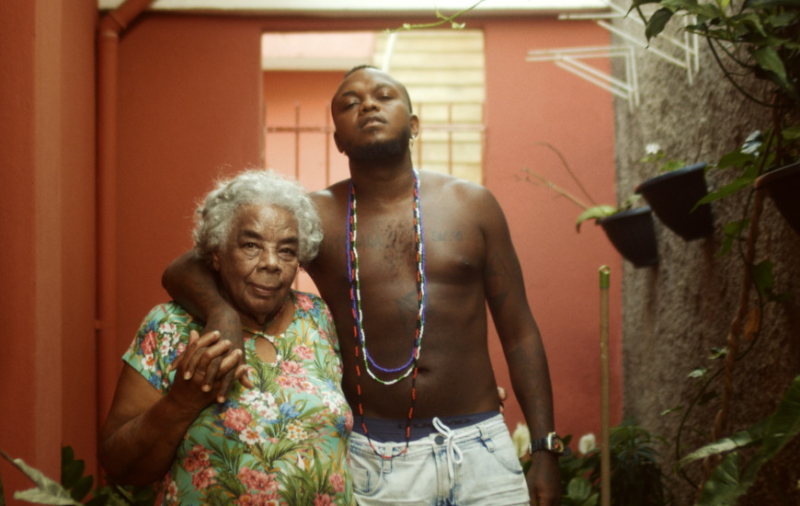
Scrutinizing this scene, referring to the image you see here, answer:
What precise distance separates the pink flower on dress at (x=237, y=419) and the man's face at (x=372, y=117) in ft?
2.86

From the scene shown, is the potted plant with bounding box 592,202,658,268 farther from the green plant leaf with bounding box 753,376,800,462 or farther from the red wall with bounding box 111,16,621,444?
the green plant leaf with bounding box 753,376,800,462

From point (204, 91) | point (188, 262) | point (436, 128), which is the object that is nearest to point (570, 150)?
point (436, 128)

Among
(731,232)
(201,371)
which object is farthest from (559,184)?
(201,371)

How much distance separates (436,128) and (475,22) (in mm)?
732

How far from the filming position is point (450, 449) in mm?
2279

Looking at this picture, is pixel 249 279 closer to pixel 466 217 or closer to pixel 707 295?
pixel 466 217

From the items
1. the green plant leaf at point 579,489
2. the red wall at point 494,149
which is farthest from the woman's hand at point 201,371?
the red wall at point 494,149

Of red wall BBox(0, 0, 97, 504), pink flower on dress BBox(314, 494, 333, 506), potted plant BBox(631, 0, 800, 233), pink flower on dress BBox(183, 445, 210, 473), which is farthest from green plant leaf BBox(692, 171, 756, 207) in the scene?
red wall BBox(0, 0, 97, 504)

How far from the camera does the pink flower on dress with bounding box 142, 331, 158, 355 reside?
199cm

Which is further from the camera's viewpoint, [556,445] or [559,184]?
[559,184]

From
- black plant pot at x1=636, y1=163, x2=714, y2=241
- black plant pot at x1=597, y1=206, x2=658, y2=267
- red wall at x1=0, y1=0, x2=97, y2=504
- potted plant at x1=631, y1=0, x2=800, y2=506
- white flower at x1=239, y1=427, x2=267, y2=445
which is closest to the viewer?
potted plant at x1=631, y1=0, x2=800, y2=506

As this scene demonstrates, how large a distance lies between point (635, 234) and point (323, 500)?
105 inches

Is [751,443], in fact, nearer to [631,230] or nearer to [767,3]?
[767,3]

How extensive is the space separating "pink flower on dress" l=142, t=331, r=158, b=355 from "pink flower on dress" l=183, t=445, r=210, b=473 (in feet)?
0.87
